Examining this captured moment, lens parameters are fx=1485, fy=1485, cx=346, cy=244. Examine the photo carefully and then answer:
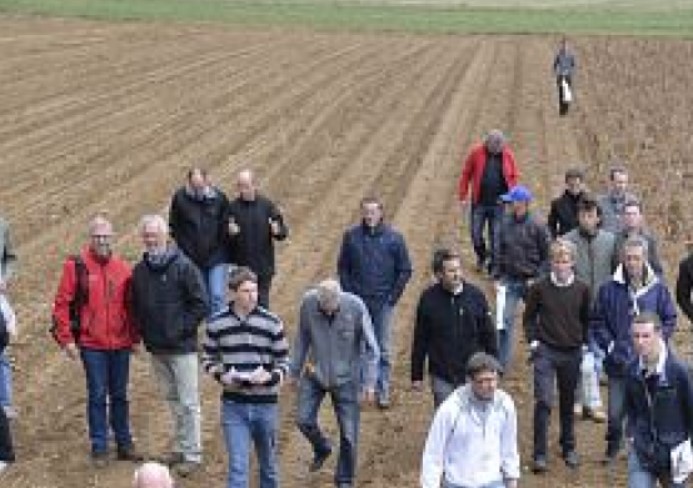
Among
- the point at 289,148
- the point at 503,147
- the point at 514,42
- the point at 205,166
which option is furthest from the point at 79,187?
the point at 514,42

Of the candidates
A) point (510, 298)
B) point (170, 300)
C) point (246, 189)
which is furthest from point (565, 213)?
point (170, 300)

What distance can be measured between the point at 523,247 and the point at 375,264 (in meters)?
1.57

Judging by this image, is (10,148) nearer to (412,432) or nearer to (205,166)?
(205,166)

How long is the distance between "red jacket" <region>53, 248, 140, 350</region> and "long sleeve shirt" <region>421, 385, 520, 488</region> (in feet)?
11.2

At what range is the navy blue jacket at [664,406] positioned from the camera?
28.3 ft

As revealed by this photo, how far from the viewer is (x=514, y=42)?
56281 mm

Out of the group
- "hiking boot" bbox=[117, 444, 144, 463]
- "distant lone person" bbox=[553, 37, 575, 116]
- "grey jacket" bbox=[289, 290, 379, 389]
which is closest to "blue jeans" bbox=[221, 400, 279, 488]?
"grey jacket" bbox=[289, 290, 379, 389]

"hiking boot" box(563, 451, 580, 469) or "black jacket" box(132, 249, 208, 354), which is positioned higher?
"black jacket" box(132, 249, 208, 354)

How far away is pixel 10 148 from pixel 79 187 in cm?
435

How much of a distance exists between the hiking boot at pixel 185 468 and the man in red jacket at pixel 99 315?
2.32ft

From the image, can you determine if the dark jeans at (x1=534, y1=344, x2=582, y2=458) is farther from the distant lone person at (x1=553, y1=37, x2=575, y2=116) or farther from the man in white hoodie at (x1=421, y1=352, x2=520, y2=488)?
the distant lone person at (x1=553, y1=37, x2=575, y2=116)

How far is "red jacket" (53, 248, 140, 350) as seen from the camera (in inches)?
436

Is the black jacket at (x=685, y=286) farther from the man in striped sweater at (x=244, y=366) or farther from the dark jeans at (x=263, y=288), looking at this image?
the dark jeans at (x=263, y=288)

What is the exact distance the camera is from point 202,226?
1345 centimetres
